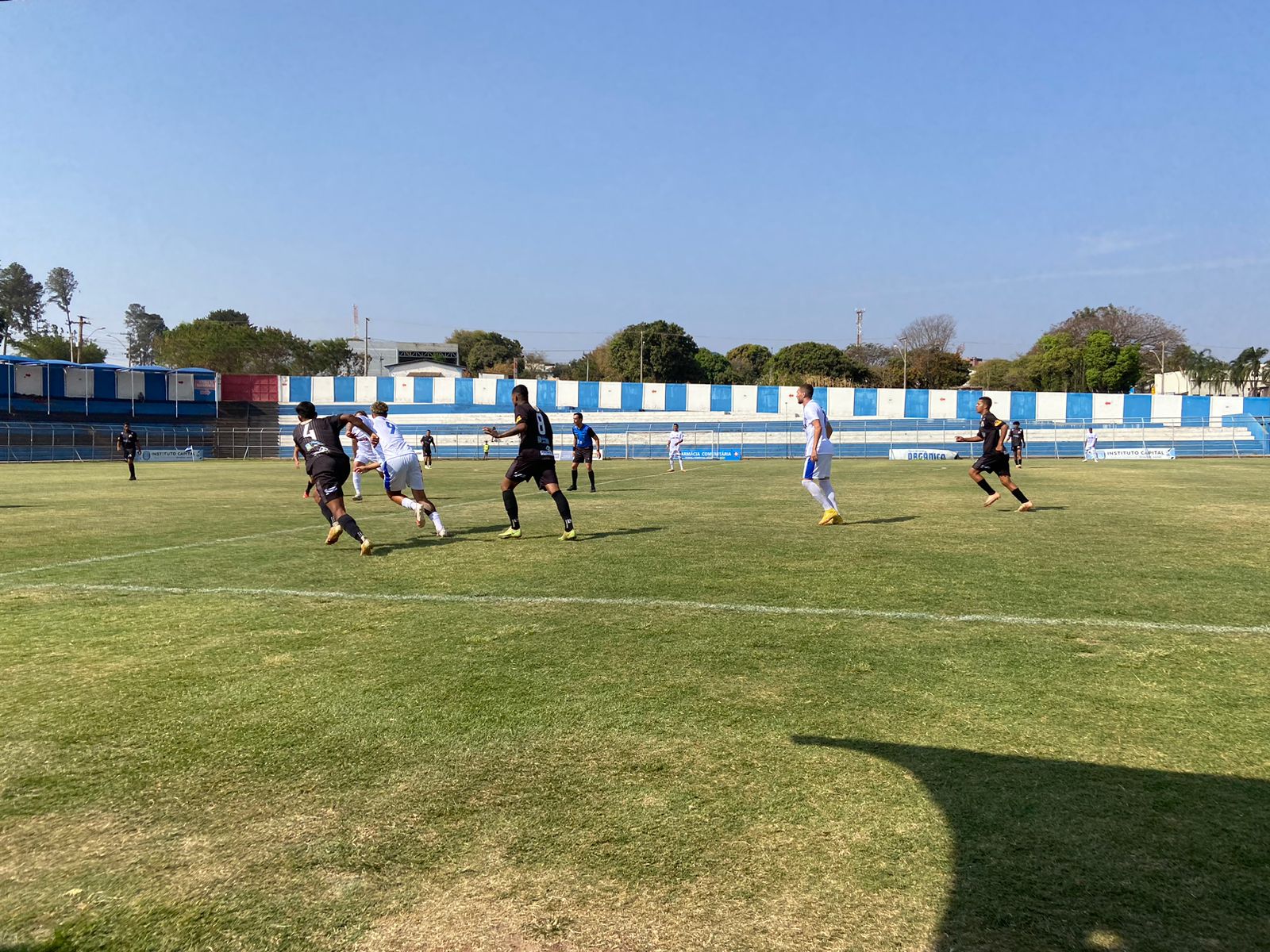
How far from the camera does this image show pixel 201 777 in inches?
133

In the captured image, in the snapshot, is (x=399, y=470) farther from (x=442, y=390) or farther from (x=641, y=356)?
(x=641, y=356)

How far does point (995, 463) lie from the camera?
15.0 metres

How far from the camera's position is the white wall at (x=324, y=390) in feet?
196

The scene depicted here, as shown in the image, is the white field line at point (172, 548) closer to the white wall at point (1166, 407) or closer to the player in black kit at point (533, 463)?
the player in black kit at point (533, 463)

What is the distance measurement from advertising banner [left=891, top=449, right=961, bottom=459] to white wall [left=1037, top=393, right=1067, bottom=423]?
1329 centimetres

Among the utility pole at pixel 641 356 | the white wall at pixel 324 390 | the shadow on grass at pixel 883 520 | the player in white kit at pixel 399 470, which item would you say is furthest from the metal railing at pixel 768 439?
the player in white kit at pixel 399 470

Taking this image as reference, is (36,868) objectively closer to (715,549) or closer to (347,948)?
(347,948)

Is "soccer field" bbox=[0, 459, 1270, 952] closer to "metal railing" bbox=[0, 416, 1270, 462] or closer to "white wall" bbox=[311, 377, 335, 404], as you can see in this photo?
"metal railing" bbox=[0, 416, 1270, 462]

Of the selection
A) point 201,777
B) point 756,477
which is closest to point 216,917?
point 201,777

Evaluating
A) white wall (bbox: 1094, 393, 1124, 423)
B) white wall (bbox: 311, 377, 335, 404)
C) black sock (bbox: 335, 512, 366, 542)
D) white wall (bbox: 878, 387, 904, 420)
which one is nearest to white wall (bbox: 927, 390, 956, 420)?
white wall (bbox: 878, 387, 904, 420)

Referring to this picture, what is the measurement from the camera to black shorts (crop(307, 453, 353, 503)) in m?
9.91

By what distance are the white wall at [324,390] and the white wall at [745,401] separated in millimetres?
28266

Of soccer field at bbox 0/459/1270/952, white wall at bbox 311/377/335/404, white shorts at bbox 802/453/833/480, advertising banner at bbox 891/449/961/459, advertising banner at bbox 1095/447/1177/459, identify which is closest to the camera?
soccer field at bbox 0/459/1270/952

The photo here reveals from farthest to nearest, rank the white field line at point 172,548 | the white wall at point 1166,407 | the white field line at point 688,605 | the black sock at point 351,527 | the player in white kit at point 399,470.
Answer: the white wall at point 1166,407 → the player in white kit at point 399,470 → the black sock at point 351,527 → the white field line at point 172,548 → the white field line at point 688,605
